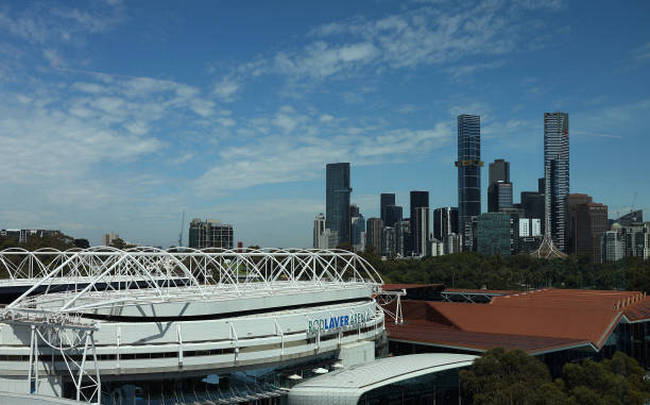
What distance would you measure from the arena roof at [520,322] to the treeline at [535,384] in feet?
28.0

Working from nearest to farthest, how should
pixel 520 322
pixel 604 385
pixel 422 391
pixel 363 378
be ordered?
pixel 604 385, pixel 363 378, pixel 422 391, pixel 520 322

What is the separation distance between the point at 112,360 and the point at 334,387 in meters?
19.9

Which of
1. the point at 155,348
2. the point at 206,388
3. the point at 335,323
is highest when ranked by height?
the point at 335,323

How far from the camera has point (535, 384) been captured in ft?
173

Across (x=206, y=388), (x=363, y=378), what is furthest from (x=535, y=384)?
(x=206, y=388)

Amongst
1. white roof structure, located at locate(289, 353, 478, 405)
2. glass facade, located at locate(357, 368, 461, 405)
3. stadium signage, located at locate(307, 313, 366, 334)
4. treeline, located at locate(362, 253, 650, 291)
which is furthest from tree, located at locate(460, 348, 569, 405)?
treeline, located at locate(362, 253, 650, 291)

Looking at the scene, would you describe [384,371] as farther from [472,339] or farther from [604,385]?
[472,339]

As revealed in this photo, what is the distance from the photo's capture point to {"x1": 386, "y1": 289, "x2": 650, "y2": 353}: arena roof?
235ft

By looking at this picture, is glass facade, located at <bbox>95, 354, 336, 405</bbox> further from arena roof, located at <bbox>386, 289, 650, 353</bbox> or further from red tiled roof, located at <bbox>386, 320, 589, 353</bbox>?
arena roof, located at <bbox>386, 289, 650, 353</bbox>

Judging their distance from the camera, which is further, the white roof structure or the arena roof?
the arena roof

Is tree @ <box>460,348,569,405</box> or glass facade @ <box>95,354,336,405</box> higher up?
tree @ <box>460,348,569,405</box>

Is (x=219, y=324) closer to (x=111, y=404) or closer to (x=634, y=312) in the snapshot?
(x=111, y=404)

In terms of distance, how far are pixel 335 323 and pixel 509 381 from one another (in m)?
20.1

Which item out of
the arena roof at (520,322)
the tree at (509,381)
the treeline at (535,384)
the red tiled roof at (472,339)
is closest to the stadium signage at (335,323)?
the red tiled roof at (472,339)
